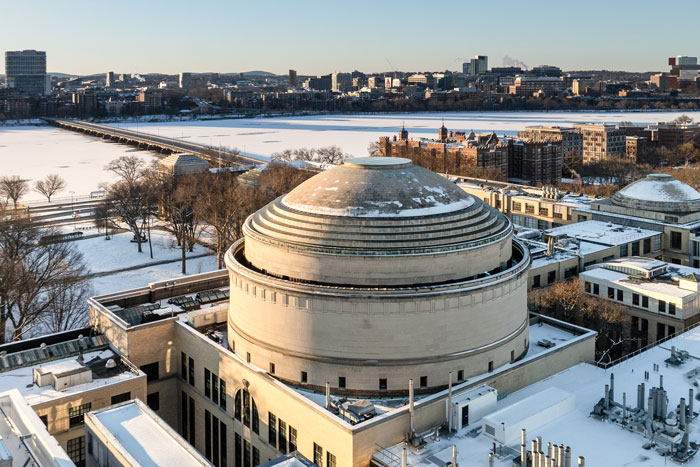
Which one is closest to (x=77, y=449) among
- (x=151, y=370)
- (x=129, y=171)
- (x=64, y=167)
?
(x=151, y=370)

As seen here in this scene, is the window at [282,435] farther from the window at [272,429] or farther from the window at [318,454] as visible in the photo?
the window at [318,454]

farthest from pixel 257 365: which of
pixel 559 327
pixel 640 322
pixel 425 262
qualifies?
pixel 640 322

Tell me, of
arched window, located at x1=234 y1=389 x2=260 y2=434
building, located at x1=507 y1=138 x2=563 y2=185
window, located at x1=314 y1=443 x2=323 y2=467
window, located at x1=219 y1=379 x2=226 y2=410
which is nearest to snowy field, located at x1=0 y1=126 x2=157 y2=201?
building, located at x1=507 y1=138 x2=563 y2=185

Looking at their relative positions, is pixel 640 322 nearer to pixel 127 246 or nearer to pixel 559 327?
pixel 559 327

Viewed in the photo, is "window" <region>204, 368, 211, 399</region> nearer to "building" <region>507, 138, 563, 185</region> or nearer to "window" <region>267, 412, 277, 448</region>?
"window" <region>267, 412, 277, 448</region>

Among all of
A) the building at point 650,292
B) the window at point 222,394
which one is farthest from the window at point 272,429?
the building at point 650,292
